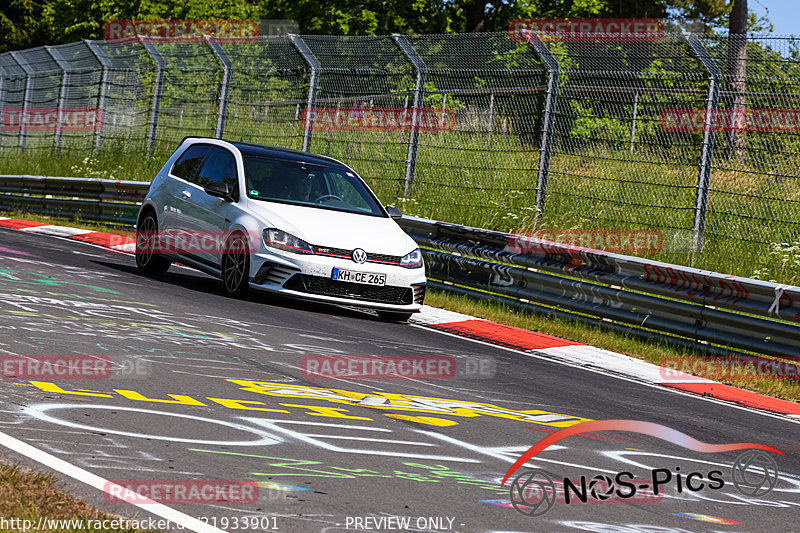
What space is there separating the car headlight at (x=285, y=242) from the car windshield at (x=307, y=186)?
2.62ft

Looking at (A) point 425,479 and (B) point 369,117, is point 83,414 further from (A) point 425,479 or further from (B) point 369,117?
(B) point 369,117

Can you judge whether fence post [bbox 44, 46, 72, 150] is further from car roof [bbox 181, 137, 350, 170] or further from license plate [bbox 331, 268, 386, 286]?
license plate [bbox 331, 268, 386, 286]

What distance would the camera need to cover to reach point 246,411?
242 inches

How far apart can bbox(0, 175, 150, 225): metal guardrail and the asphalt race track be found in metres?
8.80

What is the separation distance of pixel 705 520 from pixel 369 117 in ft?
42.2

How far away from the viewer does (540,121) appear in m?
14.4

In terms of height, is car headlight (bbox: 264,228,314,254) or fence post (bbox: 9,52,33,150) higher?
fence post (bbox: 9,52,33,150)

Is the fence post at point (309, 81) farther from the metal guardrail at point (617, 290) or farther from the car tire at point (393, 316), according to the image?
the car tire at point (393, 316)

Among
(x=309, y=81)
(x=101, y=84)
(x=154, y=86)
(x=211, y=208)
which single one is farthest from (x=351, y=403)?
(x=101, y=84)

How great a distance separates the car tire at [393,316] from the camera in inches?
449

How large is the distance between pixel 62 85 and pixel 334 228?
17240 mm

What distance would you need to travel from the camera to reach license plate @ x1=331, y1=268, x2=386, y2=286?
417 inches

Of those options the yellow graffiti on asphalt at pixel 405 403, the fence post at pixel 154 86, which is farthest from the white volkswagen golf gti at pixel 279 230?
the fence post at pixel 154 86

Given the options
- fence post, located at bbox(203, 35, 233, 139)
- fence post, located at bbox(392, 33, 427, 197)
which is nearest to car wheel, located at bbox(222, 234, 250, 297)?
fence post, located at bbox(392, 33, 427, 197)
